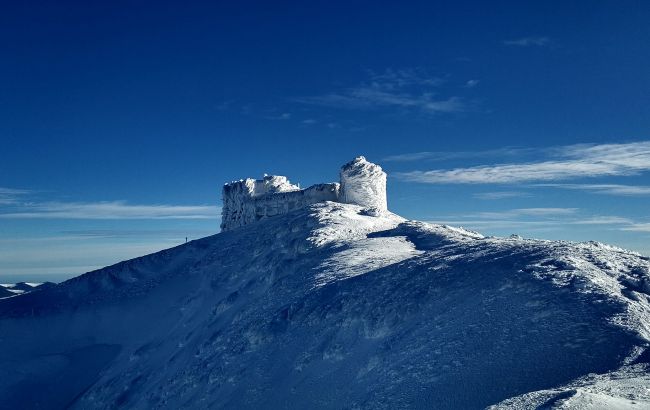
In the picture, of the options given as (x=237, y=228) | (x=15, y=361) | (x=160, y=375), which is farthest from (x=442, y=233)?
(x=15, y=361)

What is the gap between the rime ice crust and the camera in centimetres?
4681

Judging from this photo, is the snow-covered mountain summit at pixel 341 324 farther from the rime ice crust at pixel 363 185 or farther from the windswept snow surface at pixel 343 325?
the rime ice crust at pixel 363 185

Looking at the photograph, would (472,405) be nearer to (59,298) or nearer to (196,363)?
(196,363)

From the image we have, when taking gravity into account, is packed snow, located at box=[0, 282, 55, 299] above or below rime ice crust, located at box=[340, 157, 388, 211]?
below

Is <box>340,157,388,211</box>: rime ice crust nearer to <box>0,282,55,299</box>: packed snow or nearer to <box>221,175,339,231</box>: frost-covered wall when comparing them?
<box>221,175,339,231</box>: frost-covered wall

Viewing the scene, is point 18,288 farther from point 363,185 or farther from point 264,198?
point 363,185

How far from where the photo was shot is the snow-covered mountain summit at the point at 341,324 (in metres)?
17.7

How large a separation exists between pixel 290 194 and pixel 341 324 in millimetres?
25604

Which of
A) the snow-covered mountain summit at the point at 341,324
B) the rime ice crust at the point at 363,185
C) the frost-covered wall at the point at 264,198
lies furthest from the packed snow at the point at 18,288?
the rime ice crust at the point at 363,185

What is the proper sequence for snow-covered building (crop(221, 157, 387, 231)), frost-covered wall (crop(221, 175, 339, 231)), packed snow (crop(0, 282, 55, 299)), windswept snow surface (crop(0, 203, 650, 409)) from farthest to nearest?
packed snow (crop(0, 282, 55, 299)), frost-covered wall (crop(221, 175, 339, 231)), snow-covered building (crop(221, 157, 387, 231)), windswept snow surface (crop(0, 203, 650, 409))

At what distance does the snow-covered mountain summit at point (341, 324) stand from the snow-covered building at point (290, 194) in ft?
6.77

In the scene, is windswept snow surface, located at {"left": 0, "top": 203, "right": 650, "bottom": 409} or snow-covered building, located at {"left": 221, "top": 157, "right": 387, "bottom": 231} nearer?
windswept snow surface, located at {"left": 0, "top": 203, "right": 650, "bottom": 409}

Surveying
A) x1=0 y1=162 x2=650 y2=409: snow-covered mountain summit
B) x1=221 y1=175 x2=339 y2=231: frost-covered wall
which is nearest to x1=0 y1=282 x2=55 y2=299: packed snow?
x1=0 y1=162 x2=650 y2=409: snow-covered mountain summit

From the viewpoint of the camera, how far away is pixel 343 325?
25.9 m
